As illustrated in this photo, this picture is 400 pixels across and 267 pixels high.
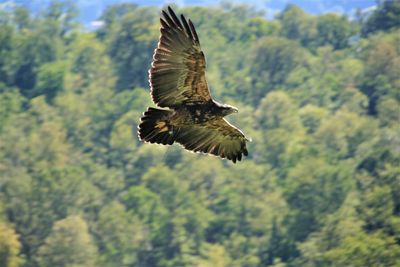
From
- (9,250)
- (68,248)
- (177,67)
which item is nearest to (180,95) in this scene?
(177,67)

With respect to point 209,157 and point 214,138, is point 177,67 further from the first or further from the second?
point 209,157

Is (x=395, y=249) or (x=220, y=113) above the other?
(x=395, y=249)

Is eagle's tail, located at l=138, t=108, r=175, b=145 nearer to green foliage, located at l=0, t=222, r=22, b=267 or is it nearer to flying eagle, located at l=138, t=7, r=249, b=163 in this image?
flying eagle, located at l=138, t=7, r=249, b=163

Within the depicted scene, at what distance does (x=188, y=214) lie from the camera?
62.6 metres

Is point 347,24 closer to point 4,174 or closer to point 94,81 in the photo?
point 94,81

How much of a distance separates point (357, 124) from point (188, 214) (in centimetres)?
2144

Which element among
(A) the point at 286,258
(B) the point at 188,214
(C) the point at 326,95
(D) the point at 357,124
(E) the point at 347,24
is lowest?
(A) the point at 286,258

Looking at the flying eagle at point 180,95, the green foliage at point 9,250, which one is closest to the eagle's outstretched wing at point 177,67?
the flying eagle at point 180,95

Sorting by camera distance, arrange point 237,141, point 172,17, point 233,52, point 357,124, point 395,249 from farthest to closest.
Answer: point 233,52
point 357,124
point 395,249
point 237,141
point 172,17

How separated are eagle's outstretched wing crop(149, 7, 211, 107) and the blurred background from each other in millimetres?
32944

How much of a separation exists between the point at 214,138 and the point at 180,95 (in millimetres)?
1405

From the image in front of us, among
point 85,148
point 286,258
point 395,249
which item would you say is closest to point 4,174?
point 85,148

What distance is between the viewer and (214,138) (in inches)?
539

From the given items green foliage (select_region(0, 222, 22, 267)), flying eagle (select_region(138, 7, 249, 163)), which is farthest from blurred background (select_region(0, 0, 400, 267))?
flying eagle (select_region(138, 7, 249, 163))
